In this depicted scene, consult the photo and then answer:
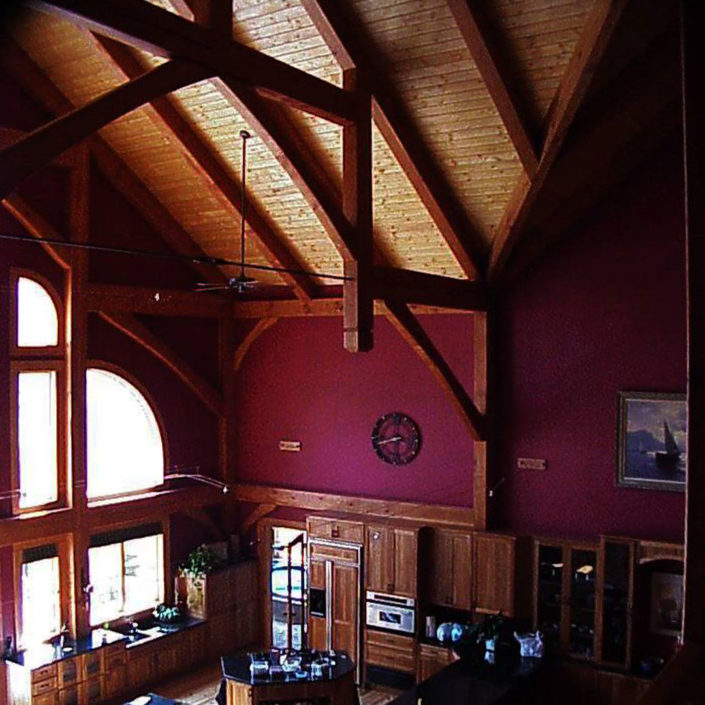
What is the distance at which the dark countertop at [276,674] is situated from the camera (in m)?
9.47

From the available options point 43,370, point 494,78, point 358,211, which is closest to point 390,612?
point 43,370

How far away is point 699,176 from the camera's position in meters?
2.44

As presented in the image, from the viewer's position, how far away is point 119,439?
40.0ft

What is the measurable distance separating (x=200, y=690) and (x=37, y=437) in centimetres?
415

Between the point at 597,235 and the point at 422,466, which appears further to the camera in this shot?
the point at 422,466

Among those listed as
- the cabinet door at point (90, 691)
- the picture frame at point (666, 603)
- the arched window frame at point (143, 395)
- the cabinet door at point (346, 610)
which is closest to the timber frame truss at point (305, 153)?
the arched window frame at point (143, 395)

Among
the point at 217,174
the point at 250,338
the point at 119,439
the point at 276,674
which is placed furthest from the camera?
the point at 250,338

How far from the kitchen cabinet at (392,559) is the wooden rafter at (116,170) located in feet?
15.7

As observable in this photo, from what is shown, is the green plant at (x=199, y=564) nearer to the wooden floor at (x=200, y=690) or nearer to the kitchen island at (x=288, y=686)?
the wooden floor at (x=200, y=690)

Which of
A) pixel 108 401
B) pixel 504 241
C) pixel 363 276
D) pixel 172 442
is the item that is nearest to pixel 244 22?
pixel 363 276

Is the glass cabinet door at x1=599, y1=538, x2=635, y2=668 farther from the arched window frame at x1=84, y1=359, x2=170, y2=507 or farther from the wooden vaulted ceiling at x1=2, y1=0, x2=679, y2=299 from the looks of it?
the arched window frame at x1=84, y1=359, x2=170, y2=507

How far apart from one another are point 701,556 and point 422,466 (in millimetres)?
9566

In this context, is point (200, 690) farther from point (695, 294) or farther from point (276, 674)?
point (695, 294)

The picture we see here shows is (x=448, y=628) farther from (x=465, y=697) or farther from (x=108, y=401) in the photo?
(x=108, y=401)
